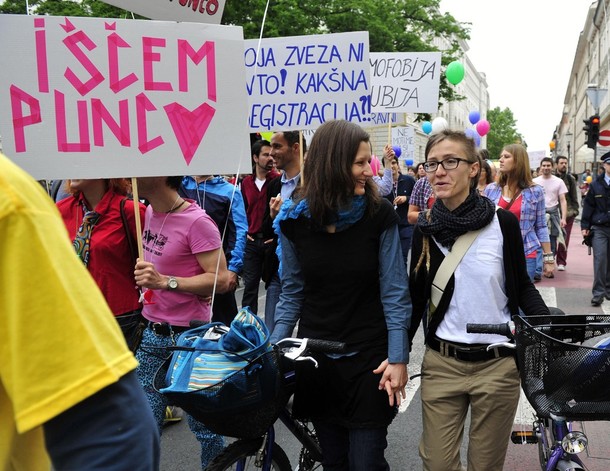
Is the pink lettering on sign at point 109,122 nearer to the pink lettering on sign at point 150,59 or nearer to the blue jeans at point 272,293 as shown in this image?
the pink lettering on sign at point 150,59

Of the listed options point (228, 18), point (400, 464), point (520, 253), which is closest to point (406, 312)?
point (520, 253)

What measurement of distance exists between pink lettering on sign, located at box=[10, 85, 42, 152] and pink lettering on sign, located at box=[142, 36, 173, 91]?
1.56ft

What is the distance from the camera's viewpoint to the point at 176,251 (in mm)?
3176

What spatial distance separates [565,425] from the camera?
2.54 metres

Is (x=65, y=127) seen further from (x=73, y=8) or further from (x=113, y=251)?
(x=73, y=8)

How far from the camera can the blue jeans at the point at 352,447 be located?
2.64 m

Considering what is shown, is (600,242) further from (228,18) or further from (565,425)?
(228,18)

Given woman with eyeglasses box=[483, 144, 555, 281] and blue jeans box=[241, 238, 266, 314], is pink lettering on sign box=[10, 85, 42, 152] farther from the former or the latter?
woman with eyeglasses box=[483, 144, 555, 281]

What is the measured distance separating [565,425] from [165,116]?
6.89 ft

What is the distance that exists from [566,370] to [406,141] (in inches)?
575

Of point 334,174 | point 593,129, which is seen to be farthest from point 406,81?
point 593,129

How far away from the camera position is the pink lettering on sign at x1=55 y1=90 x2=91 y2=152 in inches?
111

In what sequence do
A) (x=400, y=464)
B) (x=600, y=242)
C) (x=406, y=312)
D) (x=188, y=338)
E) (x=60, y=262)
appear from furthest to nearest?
1. (x=600, y=242)
2. (x=400, y=464)
3. (x=406, y=312)
4. (x=188, y=338)
5. (x=60, y=262)

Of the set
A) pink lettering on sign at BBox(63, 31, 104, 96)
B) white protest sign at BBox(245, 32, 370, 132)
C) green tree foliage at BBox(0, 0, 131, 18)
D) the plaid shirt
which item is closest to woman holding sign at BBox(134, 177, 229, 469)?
pink lettering on sign at BBox(63, 31, 104, 96)
